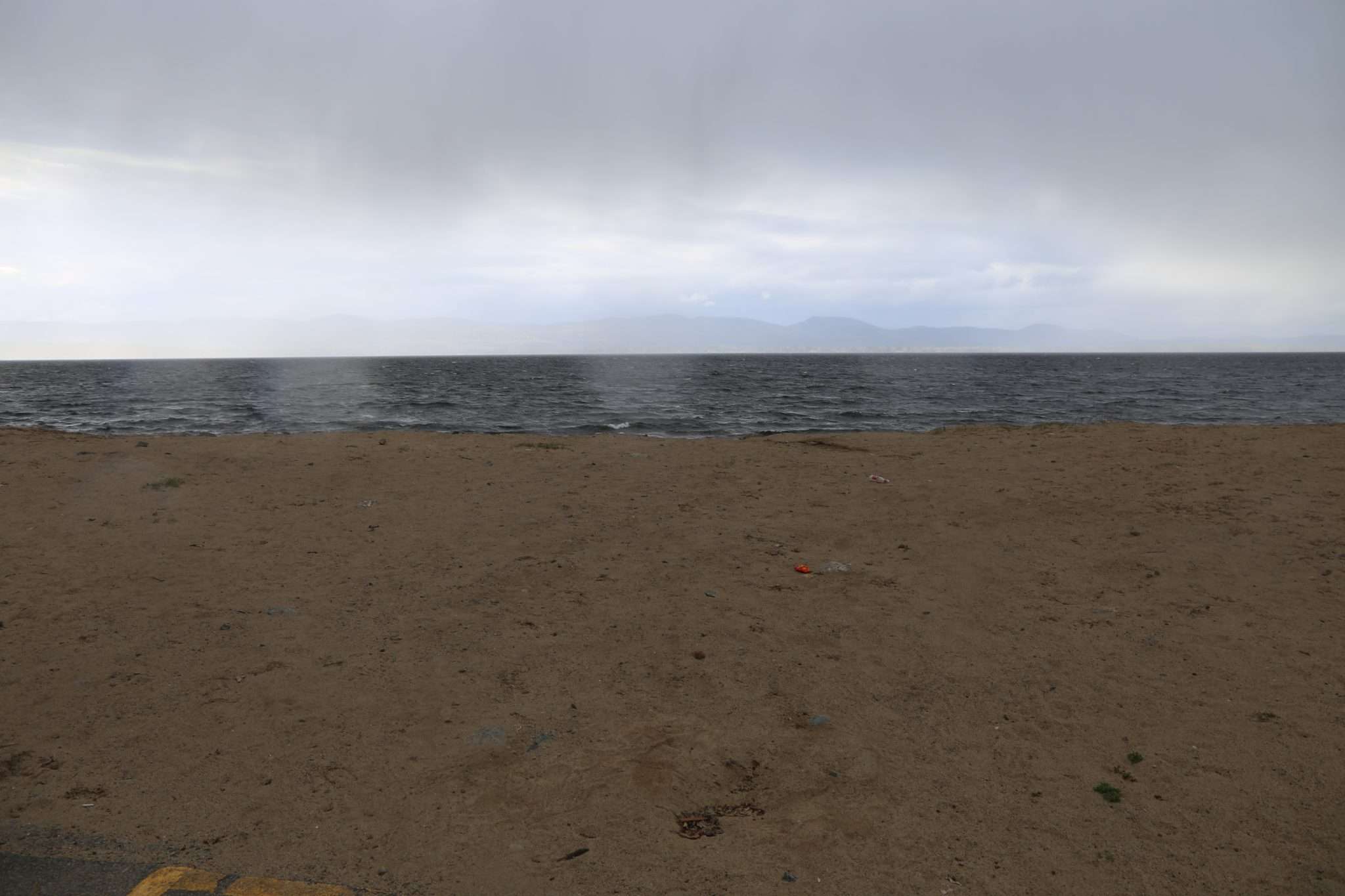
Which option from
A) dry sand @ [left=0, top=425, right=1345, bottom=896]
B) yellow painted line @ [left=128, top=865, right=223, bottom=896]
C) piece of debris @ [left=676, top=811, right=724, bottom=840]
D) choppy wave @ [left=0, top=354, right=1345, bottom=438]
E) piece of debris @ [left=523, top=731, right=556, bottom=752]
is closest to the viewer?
A: yellow painted line @ [left=128, top=865, right=223, bottom=896]

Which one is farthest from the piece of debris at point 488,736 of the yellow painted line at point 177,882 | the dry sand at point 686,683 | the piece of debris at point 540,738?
the yellow painted line at point 177,882

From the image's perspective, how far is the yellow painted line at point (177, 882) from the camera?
10.4 feet

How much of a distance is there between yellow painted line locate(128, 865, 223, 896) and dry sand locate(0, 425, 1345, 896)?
16 cm

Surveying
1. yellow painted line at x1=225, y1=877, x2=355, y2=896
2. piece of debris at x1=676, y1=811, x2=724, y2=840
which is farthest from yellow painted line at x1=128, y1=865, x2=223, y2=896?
piece of debris at x1=676, y1=811, x2=724, y2=840

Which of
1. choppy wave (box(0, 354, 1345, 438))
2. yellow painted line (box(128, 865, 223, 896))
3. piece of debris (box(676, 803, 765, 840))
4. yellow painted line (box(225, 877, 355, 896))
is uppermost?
choppy wave (box(0, 354, 1345, 438))

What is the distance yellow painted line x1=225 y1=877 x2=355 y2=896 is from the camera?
10.4 feet

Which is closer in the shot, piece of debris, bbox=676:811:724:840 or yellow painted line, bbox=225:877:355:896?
yellow painted line, bbox=225:877:355:896

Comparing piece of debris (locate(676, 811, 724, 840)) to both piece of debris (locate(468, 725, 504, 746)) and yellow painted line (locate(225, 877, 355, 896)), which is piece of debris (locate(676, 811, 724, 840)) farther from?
yellow painted line (locate(225, 877, 355, 896))

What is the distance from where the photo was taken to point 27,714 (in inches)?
184

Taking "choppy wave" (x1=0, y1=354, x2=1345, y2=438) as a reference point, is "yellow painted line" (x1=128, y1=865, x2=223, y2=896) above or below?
below

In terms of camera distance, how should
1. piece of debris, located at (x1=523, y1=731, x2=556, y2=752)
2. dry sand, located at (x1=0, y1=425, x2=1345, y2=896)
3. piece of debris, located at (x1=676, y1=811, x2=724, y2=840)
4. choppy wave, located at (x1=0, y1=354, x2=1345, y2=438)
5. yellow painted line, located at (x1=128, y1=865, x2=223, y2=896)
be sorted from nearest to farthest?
yellow painted line, located at (x1=128, y1=865, x2=223, y2=896) < dry sand, located at (x1=0, y1=425, x2=1345, y2=896) < piece of debris, located at (x1=676, y1=811, x2=724, y2=840) < piece of debris, located at (x1=523, y1=731, x2=556, y2=752) < choppy wave, located at (x1=0, y1=354, x2=1345, y2=438)

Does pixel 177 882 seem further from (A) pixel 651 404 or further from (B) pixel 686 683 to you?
(A) pixel 651 404

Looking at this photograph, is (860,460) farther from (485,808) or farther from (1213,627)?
(485,808)

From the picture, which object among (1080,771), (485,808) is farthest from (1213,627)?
(485,808)
